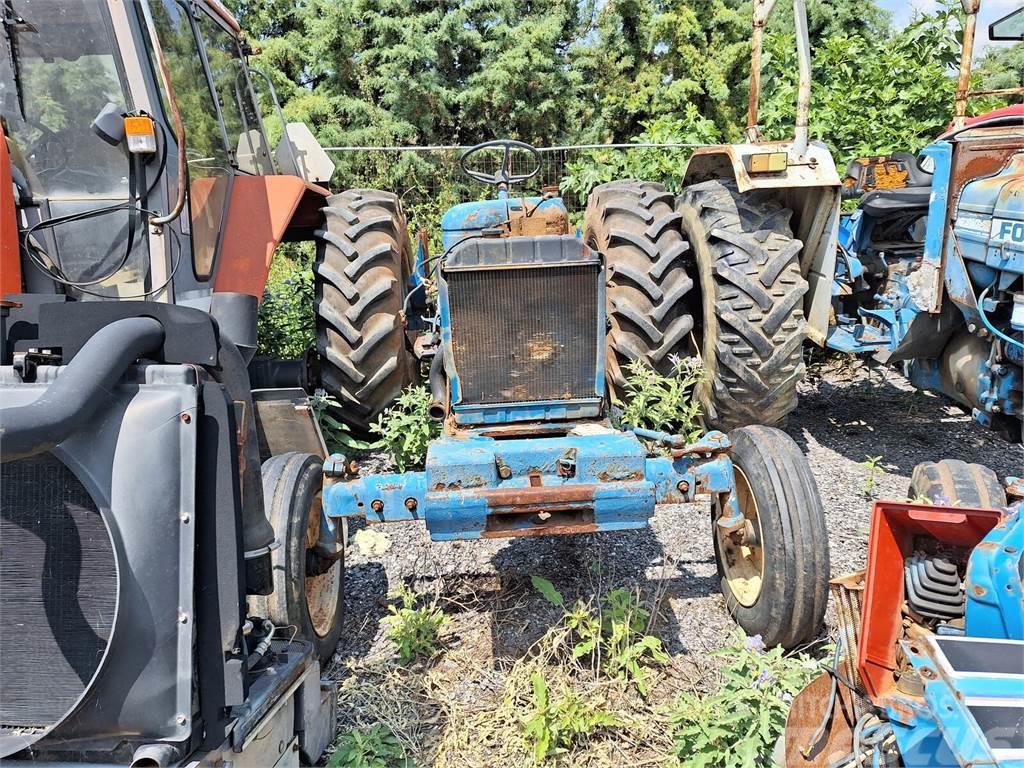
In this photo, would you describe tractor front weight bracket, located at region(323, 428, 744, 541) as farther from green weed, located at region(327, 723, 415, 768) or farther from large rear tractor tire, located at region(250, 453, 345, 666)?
green weed, located at region(327, 723, 415, 768)

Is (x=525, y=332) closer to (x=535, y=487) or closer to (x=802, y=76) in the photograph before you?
(x=535, y=487)

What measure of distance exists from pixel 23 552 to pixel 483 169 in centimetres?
1153

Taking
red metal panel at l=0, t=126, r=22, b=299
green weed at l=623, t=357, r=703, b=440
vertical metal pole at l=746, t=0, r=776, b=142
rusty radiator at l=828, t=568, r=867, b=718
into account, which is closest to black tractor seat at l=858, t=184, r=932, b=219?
vertical metal pole at l=746, t=0, r=776, b=142

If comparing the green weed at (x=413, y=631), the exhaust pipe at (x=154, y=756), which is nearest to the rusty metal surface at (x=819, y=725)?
the green weed at (x=413, y=631)

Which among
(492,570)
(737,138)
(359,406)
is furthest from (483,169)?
(492,570)

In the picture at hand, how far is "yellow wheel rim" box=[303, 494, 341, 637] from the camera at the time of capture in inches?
115

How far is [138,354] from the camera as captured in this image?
1.59 meters

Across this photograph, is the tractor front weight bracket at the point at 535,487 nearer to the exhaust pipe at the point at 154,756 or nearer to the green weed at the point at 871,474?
the exhaust pipe at the point at 154,756

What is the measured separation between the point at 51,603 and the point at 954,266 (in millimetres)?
4483

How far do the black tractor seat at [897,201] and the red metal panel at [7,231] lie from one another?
4.94 metres

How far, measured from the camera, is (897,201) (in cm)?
502

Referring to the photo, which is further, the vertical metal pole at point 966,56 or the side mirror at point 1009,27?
the side mirror at point 1009,27

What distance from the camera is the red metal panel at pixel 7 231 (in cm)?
321

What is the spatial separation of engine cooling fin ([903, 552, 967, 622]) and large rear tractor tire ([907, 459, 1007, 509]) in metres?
1.06
